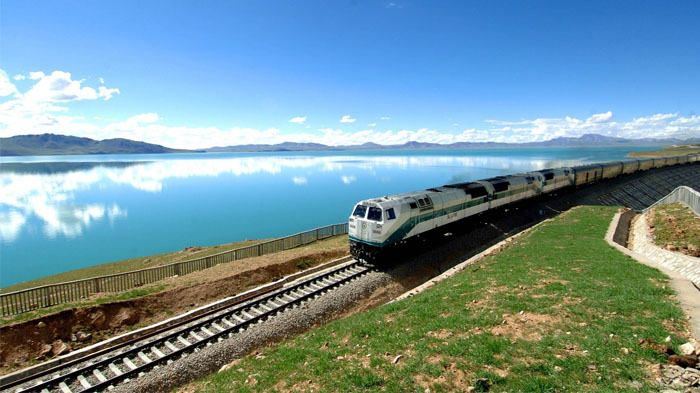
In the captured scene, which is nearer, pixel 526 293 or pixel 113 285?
pixel 526 293

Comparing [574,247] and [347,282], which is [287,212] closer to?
[347,282]

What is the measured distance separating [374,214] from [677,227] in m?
18.8

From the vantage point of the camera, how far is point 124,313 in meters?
14.3

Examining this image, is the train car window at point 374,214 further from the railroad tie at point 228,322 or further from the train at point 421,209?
the railroad tie at point 228,322

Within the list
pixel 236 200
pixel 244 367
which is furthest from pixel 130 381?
pixel 236 200

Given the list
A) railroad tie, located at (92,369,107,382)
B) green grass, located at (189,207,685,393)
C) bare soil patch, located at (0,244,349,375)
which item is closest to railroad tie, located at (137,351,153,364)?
railroad tie, located at (92,369,107,382)

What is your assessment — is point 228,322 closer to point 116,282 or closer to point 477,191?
point 116,282

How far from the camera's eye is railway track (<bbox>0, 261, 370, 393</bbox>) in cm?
1028

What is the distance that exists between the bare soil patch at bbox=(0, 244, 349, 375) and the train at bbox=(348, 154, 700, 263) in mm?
4869

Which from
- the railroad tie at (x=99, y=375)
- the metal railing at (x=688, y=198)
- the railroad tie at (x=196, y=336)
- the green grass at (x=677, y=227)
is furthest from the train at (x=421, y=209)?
the railroad tie at (x=99, y=375)

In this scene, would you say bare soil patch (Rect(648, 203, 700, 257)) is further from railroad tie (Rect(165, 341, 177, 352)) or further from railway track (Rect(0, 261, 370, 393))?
railroad tie (Rect(165, 341, 177, 352))

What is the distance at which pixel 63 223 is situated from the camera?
5384 centimetres

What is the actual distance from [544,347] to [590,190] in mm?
50366

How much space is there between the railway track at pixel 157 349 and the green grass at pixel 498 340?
233 centimetres
